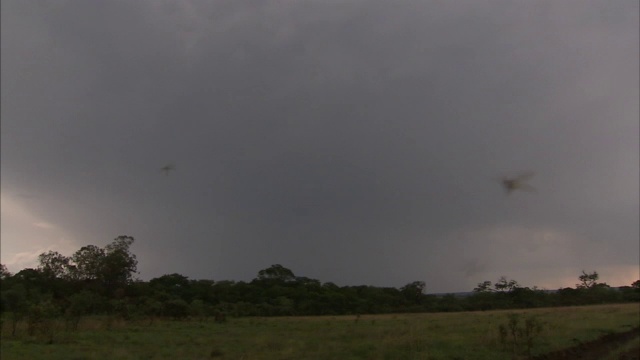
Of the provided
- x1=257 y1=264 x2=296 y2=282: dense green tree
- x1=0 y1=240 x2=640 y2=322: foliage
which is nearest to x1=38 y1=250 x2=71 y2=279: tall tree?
x1=0 y1=240 x2=640 y2=322: foliage

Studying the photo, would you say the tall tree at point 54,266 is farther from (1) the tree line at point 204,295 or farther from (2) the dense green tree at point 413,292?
(2) the dense green tree at point 413,292

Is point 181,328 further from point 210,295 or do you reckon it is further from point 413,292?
point 413,292

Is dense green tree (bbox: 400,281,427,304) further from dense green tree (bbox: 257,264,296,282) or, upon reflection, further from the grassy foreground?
the grassy foreground

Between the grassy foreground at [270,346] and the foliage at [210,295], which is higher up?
the foliage at [210,295]

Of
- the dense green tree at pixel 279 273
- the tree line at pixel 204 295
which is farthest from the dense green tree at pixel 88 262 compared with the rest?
the dense green tree at pixel 279 273

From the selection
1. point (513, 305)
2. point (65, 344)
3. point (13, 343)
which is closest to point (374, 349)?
point (65, 344)

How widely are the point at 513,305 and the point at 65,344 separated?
183 feet

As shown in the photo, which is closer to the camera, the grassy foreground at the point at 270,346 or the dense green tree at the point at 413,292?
the grassy foreground at the point at 270,346

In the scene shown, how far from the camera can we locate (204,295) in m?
66.1

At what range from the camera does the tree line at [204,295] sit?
28.3 metres

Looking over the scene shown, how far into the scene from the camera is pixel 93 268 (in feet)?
123

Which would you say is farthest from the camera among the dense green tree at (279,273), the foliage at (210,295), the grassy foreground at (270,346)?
the dense green tree at (279,273)

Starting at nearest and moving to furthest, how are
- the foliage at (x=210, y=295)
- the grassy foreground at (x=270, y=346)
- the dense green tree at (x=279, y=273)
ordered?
the grassy foreground at (x=270, y=346) → the foliage at (x=210, y=295) → the dense green tree at (x=279, y=273)

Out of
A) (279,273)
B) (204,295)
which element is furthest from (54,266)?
(279,273)
